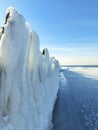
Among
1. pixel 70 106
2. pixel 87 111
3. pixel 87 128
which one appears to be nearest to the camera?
pixel 87 128

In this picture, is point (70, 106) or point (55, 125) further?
point (70, 106)

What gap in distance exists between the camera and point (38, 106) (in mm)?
8711

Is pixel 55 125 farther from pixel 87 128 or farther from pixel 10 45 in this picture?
pixel 10 45

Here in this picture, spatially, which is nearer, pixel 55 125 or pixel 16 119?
pixel 16 119

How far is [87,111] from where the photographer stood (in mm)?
14812

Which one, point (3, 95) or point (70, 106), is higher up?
point (3, 95)

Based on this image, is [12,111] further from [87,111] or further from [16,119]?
[87,111]

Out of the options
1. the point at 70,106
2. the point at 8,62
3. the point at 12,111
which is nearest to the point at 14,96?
the point at 12,111

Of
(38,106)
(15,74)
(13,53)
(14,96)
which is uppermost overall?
(13,53)

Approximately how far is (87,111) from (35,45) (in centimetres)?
761

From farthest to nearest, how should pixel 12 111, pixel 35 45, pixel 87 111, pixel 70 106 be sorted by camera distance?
pixel 70 106 < pixel 87 111 < pixel 35 45 < pixel 12 111

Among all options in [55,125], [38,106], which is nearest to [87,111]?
[55,125]

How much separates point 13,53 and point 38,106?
12.8 feet

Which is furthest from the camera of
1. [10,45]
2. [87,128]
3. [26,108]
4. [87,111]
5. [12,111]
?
[87,111]
